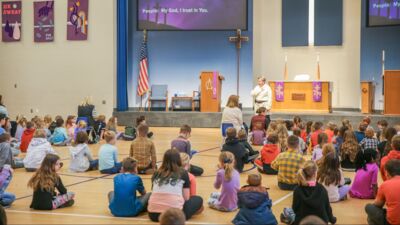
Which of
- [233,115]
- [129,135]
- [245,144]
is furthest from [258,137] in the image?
[245,144]

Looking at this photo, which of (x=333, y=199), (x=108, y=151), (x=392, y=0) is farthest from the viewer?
(x=392, y=0)

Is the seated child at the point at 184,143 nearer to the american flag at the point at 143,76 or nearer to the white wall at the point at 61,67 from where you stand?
the american flag at the point at 143,76

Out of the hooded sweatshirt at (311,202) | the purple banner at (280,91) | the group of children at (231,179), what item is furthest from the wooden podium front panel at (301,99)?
the hooded sweatshirt at (311,202)

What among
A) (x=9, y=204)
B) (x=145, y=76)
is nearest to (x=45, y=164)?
(x=9, y=204)

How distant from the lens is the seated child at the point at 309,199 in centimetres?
556

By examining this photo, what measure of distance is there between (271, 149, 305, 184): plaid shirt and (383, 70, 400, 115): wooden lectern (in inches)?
378

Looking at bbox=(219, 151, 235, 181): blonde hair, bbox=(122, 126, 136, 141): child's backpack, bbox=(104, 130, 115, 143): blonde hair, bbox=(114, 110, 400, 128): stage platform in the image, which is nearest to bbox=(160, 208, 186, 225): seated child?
bbox=(219, 151, 235, 181): blonde hair

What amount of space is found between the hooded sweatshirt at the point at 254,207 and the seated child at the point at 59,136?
9.17 metres

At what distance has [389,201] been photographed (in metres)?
5.55

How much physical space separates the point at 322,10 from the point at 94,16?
850 centimetres

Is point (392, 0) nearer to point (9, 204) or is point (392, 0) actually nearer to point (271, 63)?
point (271, 63)

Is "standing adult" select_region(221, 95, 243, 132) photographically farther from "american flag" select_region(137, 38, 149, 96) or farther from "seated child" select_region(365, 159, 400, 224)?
"american flag" select_region(137, 38, 149, 96)

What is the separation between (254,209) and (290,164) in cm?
241

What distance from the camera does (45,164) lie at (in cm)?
654
